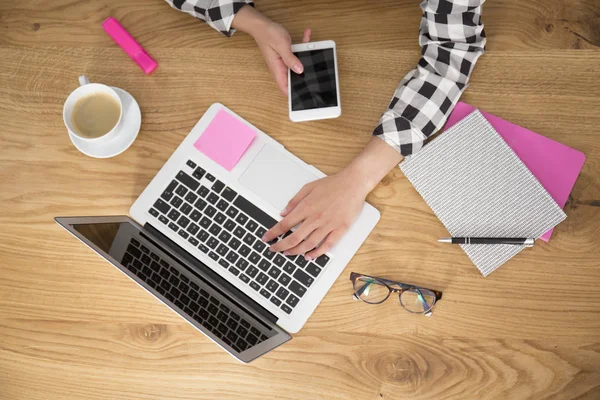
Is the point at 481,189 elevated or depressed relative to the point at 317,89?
depressed

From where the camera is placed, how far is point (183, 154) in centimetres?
98

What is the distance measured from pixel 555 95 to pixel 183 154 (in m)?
0.71

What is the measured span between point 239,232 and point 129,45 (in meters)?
0.43

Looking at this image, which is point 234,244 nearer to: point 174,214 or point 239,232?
point 239,232

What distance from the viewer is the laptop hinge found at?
2.96 feet

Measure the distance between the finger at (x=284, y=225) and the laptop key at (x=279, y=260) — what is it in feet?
0.12

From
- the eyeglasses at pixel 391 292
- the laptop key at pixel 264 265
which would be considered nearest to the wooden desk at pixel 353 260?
the eyeglasses at pixel 391 292

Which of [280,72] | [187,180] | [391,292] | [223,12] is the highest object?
[223,12]

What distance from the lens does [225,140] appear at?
974 millimetres

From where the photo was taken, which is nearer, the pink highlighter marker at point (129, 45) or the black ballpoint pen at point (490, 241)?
the black ballpoint pen at point (490, 241)

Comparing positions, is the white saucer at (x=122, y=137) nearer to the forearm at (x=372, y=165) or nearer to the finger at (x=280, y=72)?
the finger at (x=280, y=72)

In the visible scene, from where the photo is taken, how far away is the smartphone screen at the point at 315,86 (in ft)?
3.11

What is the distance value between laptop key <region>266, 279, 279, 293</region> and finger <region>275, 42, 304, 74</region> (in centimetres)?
39

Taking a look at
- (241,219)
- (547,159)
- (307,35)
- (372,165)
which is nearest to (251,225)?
(241,219)
